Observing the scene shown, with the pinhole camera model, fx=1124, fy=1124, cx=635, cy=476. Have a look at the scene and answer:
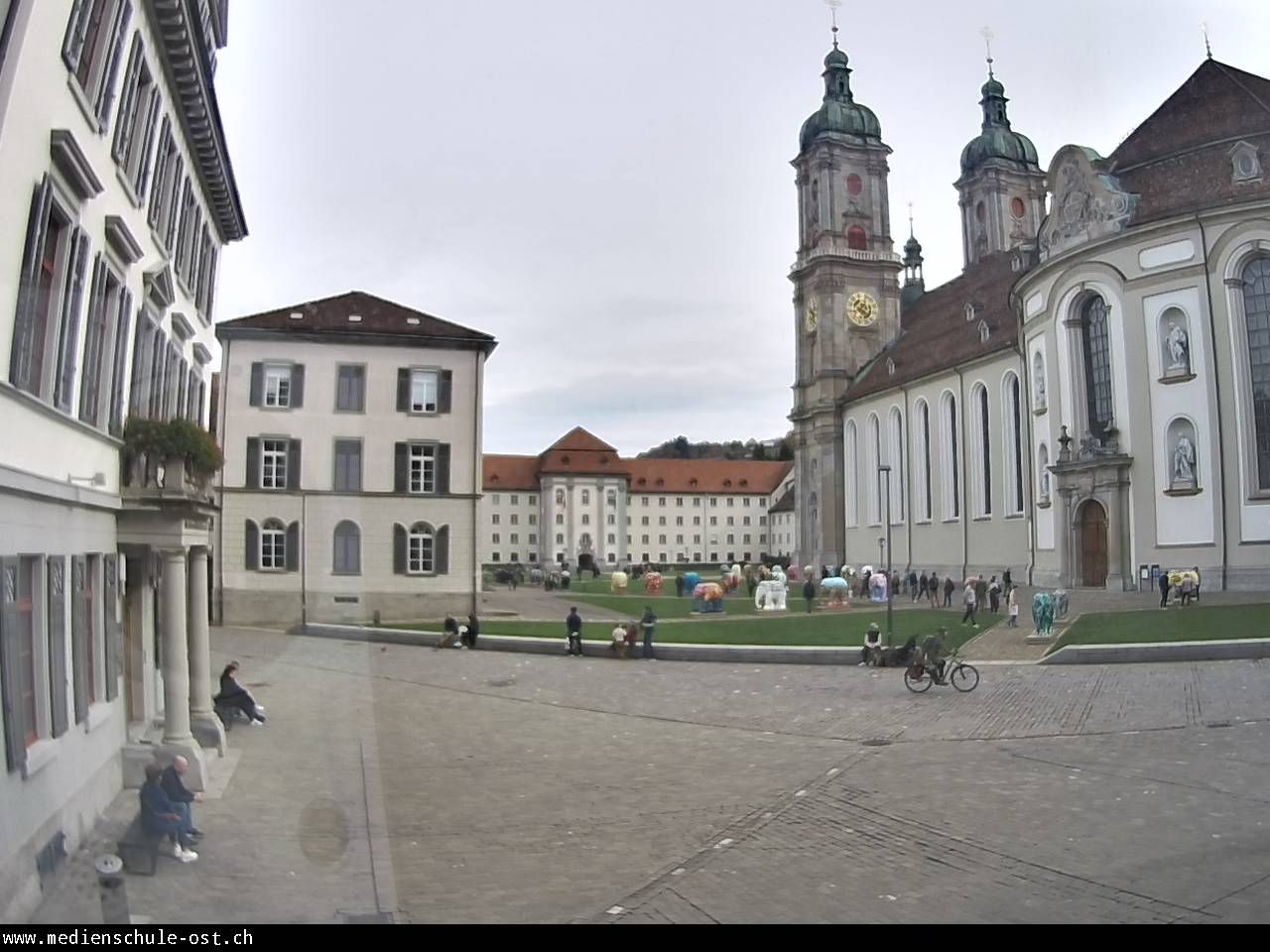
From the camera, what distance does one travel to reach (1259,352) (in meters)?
35.7

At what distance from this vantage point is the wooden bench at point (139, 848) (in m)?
7.66

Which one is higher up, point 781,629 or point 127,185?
point 127,185

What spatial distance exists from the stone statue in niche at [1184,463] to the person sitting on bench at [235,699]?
32279 millimetres

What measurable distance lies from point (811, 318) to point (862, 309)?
346 centimetres

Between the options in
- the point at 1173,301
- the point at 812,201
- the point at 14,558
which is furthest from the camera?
the point at 812,201

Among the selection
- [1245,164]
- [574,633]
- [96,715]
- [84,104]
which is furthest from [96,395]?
[1245,164]

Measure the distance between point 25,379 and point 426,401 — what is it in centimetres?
590

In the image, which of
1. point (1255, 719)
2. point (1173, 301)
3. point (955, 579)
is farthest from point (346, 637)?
point (955, 579)

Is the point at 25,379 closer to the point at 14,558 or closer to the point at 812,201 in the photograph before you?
the point at 14,558

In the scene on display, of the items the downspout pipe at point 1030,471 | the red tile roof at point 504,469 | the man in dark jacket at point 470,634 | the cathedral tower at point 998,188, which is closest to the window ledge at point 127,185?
the red tile roof at point 504,469

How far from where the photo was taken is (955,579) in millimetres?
56188

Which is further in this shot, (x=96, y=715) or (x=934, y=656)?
(x=934, y=656)

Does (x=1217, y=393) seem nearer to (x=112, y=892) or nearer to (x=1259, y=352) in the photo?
(x=1259, y=352)

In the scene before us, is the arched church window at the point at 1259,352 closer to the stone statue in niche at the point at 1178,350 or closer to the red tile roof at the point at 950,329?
the stone statue in niche at the point at 1178,350
